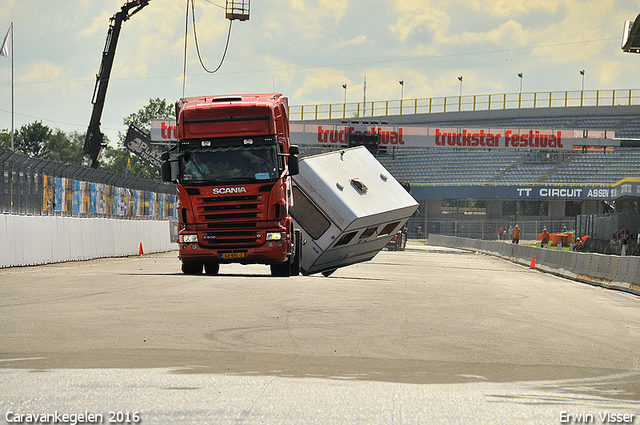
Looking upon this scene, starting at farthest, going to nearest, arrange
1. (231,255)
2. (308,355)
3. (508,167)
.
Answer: (508,167) → (231,255) → (308,355)

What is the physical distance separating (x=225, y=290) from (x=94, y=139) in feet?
97.2

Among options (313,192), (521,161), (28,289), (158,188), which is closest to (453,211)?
(521,161)

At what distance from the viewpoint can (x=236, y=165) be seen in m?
17.2

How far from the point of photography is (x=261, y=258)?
17.6m

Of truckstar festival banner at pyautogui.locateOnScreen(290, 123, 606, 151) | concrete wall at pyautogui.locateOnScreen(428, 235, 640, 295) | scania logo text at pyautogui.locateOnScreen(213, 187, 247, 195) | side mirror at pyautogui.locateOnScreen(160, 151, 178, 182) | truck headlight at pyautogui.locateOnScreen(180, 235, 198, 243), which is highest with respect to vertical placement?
truckstar festival banner at pyautogui.locateOnScreen(290, 123, 606, 151)

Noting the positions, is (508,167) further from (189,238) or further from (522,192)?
(189,238)

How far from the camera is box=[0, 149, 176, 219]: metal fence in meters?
23.4

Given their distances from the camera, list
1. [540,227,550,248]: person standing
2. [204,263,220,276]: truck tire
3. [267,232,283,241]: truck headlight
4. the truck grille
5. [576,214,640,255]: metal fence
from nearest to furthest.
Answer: the truck grille → [267,232,283,241]: truck headlight → [204,263,220,276]: truck tire → [576,214,640,255]: metal fence → [540,227,550,248]: person standing

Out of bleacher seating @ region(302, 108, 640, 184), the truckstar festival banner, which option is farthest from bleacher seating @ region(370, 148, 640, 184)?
the truckstar festival banner

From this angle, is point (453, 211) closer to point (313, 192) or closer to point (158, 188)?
point (158, 188)

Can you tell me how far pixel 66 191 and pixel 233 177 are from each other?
12.3m

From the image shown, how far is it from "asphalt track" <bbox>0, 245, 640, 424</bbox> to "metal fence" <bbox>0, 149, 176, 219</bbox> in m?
7.90

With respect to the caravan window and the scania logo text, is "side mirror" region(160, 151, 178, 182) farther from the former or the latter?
the caravan window

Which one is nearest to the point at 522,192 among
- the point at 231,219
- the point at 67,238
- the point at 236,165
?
the point at 67,238
